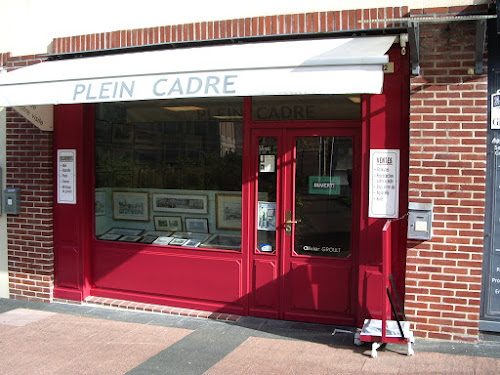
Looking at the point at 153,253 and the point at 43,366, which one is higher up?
the point at 153,253

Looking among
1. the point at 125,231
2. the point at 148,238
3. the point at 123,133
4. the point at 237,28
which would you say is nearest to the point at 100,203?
the point at 125,231

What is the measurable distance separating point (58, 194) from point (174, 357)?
9.36 ft

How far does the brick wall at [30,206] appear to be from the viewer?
20.6ft

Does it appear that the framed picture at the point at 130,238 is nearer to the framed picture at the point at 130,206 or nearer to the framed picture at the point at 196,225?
the framed picture at the point at 130,206

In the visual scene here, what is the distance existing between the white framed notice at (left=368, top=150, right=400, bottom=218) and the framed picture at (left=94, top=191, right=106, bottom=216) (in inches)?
133

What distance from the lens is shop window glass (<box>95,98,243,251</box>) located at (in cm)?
577

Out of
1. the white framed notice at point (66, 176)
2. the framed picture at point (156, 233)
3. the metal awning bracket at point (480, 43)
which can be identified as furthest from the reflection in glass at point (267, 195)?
the white framed notice at point (66, 176)

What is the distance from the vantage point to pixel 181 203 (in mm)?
6133

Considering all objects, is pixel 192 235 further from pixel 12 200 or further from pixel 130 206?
pixel 12 200

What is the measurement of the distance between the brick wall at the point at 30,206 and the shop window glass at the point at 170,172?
62 centimetres

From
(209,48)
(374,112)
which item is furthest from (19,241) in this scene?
(374,112)

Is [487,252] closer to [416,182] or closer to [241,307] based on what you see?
[416,182]

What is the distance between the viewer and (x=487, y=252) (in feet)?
15.8

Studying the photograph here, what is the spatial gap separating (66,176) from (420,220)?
13.7 feet
